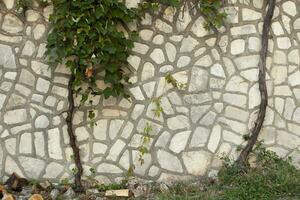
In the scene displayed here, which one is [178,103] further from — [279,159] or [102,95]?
[279,159]

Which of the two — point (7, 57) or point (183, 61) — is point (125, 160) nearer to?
point (183, 61)

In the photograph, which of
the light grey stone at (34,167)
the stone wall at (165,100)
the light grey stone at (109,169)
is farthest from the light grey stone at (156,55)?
the light grey stone at (34,167)

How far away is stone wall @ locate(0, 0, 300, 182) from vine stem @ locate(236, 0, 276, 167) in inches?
2.6

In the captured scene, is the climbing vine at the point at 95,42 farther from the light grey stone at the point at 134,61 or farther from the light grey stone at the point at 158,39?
the light grey stone at the point at 158,39

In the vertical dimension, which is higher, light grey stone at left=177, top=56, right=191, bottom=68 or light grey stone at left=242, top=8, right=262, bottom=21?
light grey stone at left=242, top=8, right=262, bottom=21

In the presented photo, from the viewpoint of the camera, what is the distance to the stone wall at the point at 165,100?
4926 millimetres

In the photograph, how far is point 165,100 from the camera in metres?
4.95

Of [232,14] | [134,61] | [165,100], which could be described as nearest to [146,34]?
[134,61]

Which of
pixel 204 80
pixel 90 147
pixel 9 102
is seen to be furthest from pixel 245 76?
pixel 9 102

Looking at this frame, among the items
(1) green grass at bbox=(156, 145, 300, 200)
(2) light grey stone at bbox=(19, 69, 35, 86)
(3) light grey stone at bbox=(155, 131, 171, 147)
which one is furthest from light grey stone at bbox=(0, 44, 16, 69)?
(1) green grass at bbox=(156, 145, 300, 200)

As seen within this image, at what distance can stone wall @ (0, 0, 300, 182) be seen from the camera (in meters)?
4.93

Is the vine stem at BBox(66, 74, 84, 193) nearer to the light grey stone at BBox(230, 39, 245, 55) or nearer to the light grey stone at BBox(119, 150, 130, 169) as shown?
the light grey stone at BBox(119, 150, 130, 169)

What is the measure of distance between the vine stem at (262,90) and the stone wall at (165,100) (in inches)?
2.6

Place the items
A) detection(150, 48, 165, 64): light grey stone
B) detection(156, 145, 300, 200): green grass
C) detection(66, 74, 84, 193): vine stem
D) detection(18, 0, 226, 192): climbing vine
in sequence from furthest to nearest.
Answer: detection(150, 48, 165, 64): light grey stone
detection(66, 74, 84, 193): vine stem
detection(18, 0, 226, 192): climbing vine
detection(156, 145, 300, 200): green grass
